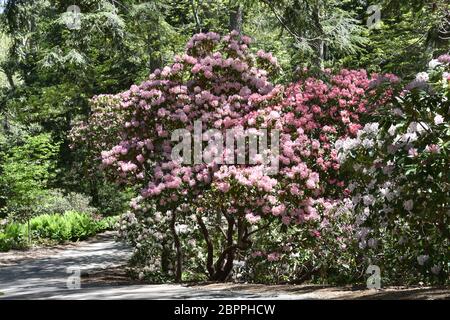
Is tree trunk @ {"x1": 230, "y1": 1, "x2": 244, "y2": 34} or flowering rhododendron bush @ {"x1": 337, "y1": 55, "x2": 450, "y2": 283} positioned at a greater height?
tree trunk @ {"x1": 230, "y1": 1, "x2": 244, "y2": 34}

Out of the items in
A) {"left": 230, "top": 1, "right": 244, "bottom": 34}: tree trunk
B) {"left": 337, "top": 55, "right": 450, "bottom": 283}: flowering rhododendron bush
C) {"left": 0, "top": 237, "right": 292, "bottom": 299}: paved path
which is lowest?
{"left": 0, "top": 237, "right": 292, "bottom": 299}: paved path

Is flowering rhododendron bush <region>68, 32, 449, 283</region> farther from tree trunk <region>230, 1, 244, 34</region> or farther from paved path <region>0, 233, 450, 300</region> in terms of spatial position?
tree trunk <region>230, 1, 244, 34</region>

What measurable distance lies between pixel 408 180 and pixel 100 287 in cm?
493

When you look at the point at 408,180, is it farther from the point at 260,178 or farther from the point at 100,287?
the point at 100,287

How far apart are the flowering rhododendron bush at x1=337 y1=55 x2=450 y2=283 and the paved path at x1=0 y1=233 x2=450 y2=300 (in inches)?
25.7

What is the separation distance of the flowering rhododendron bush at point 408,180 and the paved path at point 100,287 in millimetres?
653

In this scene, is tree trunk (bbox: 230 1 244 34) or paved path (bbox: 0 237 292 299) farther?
tree trunk (bbox: 230 1 244 34)

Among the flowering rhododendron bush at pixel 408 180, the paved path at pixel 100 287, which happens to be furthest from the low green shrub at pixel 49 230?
the flowering rhododendron bush at pixel 408 180

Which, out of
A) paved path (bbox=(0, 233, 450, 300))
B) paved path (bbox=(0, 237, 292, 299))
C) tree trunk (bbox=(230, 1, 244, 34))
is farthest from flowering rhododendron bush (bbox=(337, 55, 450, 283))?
tree trunk (bbox=(230, 1, 244, 34))

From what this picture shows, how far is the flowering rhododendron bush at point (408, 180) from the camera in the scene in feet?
17.0

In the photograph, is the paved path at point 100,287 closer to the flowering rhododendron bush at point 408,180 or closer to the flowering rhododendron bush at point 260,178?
the flowering rhododendron bush at point 408,180

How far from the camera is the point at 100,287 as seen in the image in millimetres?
8359

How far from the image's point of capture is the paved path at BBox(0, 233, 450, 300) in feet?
19.3

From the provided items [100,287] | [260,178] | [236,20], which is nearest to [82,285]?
[100,287]
